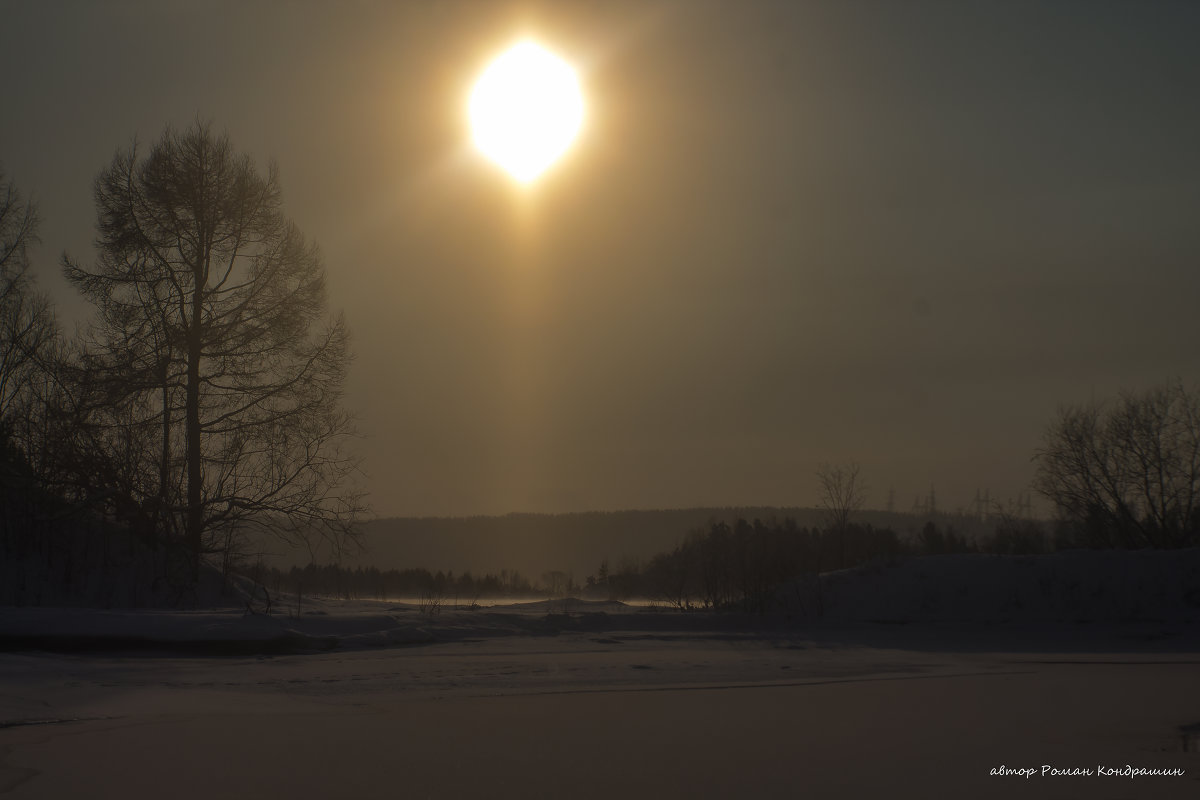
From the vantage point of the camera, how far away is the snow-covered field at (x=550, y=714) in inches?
171

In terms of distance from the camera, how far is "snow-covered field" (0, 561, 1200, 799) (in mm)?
4344

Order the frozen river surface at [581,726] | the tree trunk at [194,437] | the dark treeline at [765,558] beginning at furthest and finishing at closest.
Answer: the dark treeline at [765,558], the tree trunk at [194,437], the frozen river surface at [581,726]

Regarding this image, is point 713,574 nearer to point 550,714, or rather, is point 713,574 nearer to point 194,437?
point 194,437

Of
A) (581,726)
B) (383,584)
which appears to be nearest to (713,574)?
(383,584)

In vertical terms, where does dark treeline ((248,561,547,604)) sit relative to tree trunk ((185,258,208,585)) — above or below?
below

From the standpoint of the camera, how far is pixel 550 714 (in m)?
6.06

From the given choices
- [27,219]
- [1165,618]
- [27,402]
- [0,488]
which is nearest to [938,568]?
[1165,618]

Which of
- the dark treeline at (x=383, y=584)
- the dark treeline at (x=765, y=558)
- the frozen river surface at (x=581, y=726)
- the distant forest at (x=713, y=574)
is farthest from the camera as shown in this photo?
the dark treeline at (x=383, y=584)

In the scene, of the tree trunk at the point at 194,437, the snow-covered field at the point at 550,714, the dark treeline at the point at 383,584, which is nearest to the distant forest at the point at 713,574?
the dark treeline at the point at 383,584

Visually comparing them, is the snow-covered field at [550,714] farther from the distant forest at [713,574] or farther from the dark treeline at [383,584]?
the dark treeline at [383,584]

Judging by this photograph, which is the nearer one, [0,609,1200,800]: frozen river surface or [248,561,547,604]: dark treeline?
[0,609,1200,800]: frozen river surface

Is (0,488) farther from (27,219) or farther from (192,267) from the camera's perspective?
(27,219)

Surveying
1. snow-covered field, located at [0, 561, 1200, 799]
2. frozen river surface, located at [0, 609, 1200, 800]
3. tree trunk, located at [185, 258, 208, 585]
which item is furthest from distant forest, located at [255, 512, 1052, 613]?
frozen river surface, located at [0, 609, 1200, 800]

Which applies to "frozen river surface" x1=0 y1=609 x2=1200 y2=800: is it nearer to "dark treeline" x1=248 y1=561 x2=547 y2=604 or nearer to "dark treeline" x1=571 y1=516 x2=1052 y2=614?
"dark treeline" x1=571 y1=516 x2=1052 y2=614
